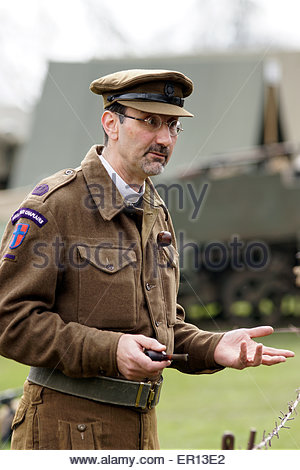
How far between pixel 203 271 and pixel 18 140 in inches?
314

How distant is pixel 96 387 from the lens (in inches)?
104

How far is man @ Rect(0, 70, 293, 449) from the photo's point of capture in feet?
8.27

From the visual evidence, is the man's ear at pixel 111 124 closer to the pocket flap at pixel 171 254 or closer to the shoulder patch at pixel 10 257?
the pocket flap at pixel 171 254

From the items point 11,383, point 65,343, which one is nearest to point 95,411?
point 65,343

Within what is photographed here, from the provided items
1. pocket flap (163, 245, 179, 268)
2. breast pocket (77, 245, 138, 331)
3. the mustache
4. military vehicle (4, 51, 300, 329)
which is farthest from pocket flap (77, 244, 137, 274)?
military vehicle (4, 51, 300, 329)

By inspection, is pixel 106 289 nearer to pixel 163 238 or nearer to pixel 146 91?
pixel 163 238

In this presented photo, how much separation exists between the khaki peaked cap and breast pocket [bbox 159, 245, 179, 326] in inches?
18.8

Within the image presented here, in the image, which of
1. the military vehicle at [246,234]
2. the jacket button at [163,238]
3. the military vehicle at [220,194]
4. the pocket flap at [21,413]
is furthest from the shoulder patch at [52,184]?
the military vehicle at [246,234]

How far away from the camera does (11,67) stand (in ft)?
27.4

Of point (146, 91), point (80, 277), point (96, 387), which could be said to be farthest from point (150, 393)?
point (146, 91)

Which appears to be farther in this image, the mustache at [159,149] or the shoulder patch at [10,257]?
the mustache at [159,149]

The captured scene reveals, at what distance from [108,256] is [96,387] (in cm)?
41

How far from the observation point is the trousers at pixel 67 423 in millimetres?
2627

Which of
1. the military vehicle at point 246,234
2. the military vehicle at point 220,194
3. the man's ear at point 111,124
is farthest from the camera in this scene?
the military vehicle at point 246,234
